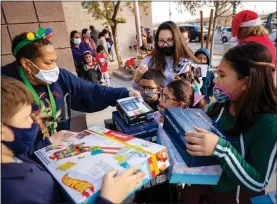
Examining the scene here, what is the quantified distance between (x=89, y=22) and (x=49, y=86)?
433 inches

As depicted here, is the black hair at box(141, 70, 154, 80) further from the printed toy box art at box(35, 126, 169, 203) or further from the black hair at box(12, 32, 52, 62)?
the printed toy box art at box(35, 126, 169, 203)

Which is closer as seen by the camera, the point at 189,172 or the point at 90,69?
the point at 189,172

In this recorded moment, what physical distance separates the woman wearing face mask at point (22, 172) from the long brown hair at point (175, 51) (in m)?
1.71

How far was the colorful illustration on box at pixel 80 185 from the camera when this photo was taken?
781mm

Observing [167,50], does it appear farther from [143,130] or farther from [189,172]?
[189,172]

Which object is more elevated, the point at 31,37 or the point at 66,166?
the point at 31,37

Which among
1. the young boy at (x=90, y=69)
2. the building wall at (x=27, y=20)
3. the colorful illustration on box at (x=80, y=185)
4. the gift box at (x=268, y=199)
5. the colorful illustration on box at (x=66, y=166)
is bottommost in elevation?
the young boy at (x=90, y=69)

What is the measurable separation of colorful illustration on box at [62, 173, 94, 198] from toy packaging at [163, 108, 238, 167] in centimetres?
45

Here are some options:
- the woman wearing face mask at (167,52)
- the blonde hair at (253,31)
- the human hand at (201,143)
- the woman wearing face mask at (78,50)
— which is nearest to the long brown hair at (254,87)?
the human hand at (201,143)

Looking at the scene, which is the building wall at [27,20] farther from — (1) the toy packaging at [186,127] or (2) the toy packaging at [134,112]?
(1) the toy packaging at [186,127]

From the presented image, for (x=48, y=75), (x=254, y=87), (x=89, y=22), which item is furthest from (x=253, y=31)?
(x=89, y=22)

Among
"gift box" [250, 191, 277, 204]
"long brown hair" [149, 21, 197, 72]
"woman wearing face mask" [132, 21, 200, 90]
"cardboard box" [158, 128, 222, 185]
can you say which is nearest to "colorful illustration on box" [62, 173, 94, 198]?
"cardboard box" [158, 128, 222, 185]

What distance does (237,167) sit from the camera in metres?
0.98

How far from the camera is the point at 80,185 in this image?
81 centimetres
